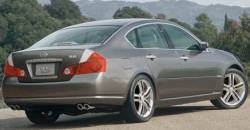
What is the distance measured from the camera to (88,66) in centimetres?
942

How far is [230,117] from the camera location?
10.6m

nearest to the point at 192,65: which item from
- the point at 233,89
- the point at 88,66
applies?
the point at 233,89

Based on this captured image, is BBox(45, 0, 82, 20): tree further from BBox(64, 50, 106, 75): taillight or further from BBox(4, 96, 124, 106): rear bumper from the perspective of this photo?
BBox(64, 50, 106, 75): taillight

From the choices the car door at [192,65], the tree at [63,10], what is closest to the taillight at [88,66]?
the car door at [192,65]

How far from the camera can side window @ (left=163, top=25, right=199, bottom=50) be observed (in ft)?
36.5

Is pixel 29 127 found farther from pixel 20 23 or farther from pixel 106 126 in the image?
pixel 20 23

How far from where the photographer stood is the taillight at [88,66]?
9.41 meters

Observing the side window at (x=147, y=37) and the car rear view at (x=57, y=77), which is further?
the side window at (x=147, y=37)

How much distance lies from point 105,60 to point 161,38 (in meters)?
1.59

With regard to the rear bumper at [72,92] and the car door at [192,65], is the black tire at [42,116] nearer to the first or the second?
the rear bumper at [72,92]

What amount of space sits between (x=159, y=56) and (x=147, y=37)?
33cm

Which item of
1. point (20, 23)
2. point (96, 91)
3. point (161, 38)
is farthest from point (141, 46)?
point (20, 23)

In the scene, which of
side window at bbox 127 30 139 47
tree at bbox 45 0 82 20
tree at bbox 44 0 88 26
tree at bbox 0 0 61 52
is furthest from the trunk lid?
tree at bbox 45 0 82 20

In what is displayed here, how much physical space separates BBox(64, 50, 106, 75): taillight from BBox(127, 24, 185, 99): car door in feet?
3.03
